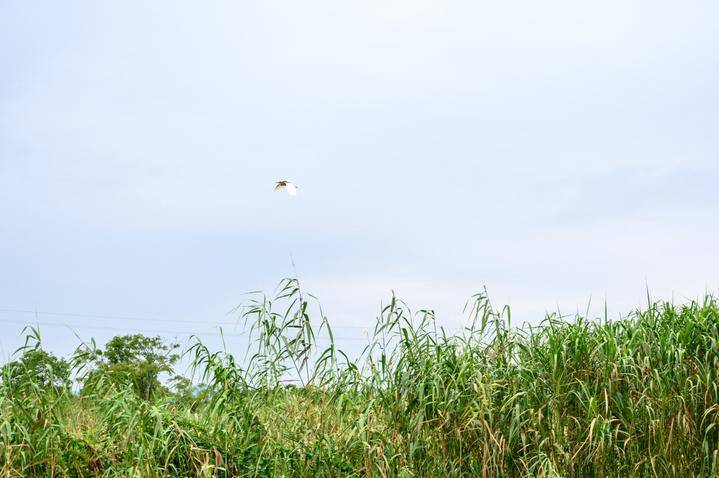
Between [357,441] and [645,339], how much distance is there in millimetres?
2653

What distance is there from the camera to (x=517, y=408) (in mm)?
5973

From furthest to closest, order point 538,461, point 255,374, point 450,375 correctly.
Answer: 1. point 255,374
2. point 450,375
3. point 538,461

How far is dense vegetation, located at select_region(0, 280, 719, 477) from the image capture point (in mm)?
5922

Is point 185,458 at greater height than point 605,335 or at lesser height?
lesser

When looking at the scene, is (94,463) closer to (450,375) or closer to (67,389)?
(67,389)

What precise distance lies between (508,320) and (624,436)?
1.32 meters

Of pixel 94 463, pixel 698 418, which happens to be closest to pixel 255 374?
pixel 94 463

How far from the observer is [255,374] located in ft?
21.8

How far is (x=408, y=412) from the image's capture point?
6074 mm

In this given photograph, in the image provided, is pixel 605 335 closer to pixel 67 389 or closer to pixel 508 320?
pixel 508 320

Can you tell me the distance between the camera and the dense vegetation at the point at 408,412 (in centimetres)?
592

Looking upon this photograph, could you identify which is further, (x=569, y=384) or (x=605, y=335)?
(x=605, y=335)

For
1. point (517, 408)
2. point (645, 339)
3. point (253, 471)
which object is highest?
point (645, 339)

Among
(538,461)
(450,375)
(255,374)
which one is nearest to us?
(538,461)
